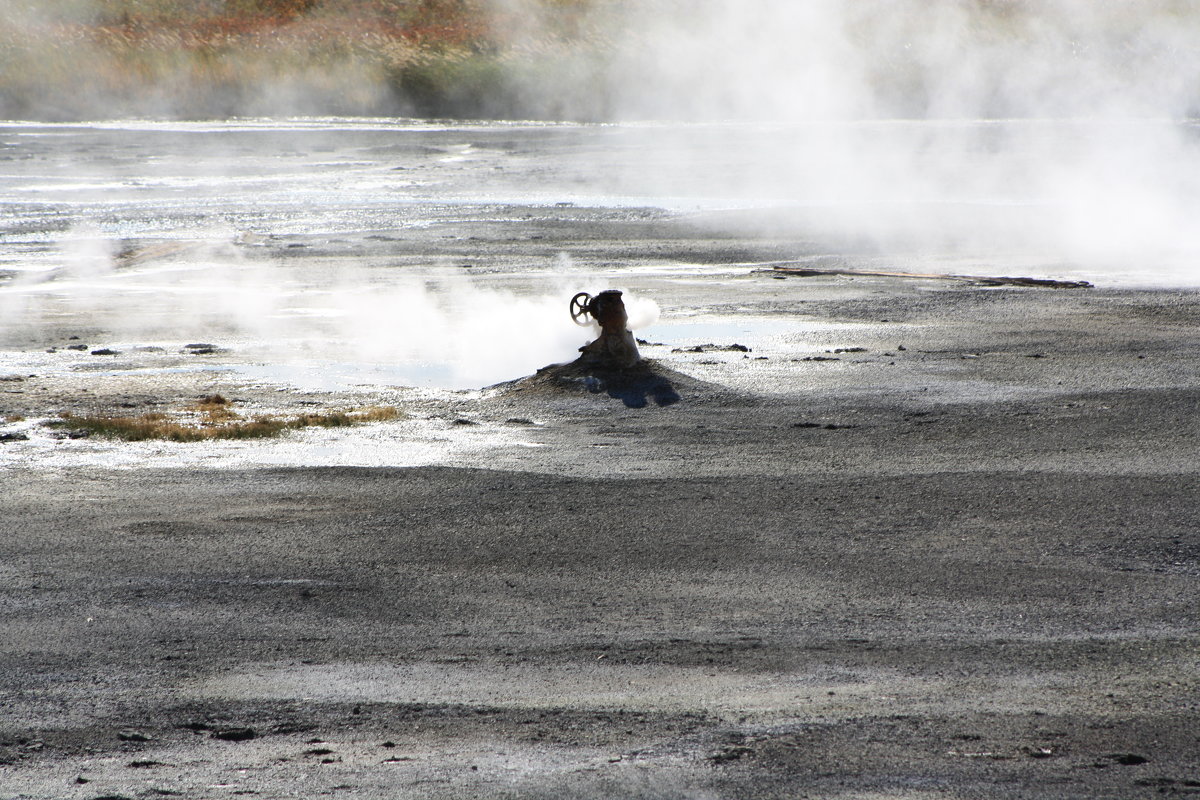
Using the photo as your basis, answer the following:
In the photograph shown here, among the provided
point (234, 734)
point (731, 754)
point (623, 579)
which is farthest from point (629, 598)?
point (234, 734)

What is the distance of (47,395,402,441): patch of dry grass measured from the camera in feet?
31.3

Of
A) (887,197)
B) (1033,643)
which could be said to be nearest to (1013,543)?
(1033,643)

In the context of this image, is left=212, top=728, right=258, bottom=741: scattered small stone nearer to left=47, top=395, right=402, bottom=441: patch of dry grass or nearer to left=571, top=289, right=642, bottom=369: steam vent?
left=47, top=395, right=402, bottom=441: patch of dry grass

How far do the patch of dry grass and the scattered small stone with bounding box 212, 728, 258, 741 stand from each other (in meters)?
4.79

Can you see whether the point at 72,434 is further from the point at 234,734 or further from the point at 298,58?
the point at 298,58

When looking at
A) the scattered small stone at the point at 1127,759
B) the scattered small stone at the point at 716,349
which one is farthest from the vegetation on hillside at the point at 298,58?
the scattered small stone at the point at 1127,759

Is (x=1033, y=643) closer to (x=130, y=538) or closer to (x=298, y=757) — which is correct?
(x=298, y=757)

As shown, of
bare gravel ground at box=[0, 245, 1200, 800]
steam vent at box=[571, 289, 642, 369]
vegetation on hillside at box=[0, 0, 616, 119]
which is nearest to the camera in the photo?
bare gravel ground at box=[0, 245, 1200, 800]

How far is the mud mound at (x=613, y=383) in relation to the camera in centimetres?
1072

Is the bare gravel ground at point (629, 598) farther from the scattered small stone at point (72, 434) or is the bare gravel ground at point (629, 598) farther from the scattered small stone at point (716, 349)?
the scattered small stone at point (716, 349)

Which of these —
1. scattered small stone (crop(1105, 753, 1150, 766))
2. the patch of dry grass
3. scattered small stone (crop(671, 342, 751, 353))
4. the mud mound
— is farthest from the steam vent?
scattered small stone (crop(1105, 753, 1150, 766))

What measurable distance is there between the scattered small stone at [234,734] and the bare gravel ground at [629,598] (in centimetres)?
2

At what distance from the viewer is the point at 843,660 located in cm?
549

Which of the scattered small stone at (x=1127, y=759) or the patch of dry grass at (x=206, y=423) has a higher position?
the patch of dry grass at (x=206, y=423)
